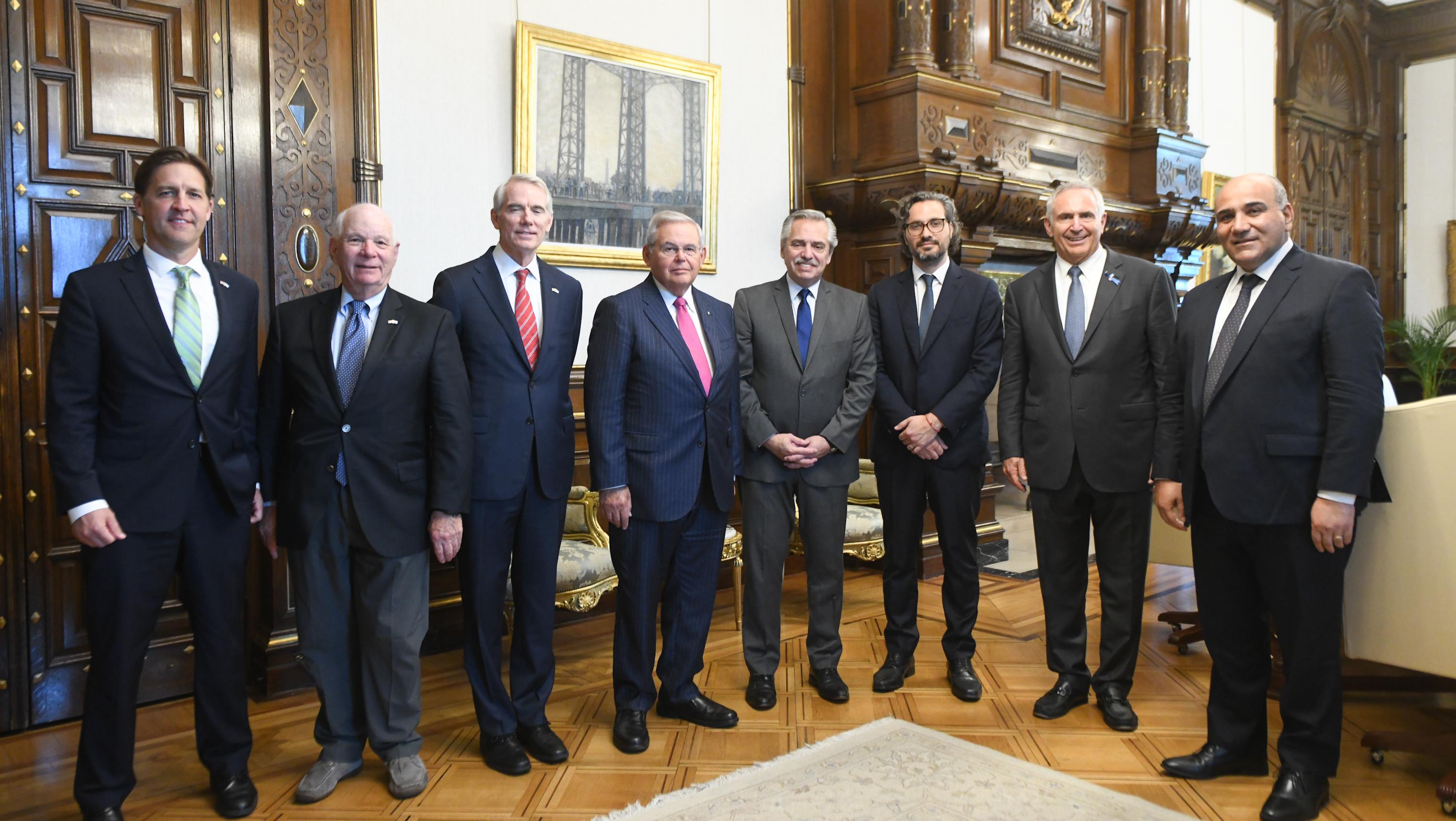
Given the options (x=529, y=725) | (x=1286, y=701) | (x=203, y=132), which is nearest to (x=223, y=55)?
(x=203, y=132)

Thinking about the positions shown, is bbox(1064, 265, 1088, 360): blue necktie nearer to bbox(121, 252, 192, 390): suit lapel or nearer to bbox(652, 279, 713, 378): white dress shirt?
bbox(652, 279, 713, 378): white dress shirt

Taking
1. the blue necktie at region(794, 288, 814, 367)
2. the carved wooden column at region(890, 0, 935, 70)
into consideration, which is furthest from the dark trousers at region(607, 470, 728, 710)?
the carved wooden column at region(890, 0, 935, 70)

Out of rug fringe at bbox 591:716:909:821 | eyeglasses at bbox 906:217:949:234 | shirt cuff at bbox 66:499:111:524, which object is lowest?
rug fringe at bbox 591:716:909:821

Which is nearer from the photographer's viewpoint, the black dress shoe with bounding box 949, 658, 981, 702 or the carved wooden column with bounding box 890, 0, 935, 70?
the black dress shoe with bounding box 949, 658, 981, 702

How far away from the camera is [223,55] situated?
11.3 ft

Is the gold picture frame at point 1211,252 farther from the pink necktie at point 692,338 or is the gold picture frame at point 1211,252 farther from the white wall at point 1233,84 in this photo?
the pink necktie at point 692,338

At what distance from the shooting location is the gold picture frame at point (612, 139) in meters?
4.20

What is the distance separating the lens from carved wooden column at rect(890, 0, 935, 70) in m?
5.18

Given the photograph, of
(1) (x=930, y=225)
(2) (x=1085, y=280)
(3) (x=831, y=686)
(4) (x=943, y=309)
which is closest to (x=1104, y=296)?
(2) (x=1085, y=280)

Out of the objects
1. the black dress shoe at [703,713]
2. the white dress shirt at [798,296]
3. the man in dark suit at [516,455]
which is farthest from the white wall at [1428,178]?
the man in dark suit at [516,455]

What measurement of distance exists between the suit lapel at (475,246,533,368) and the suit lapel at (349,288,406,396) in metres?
0.24

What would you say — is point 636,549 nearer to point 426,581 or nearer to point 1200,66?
point 426,581

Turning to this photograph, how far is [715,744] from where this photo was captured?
3.05 m

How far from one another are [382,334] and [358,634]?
84 centimetres
